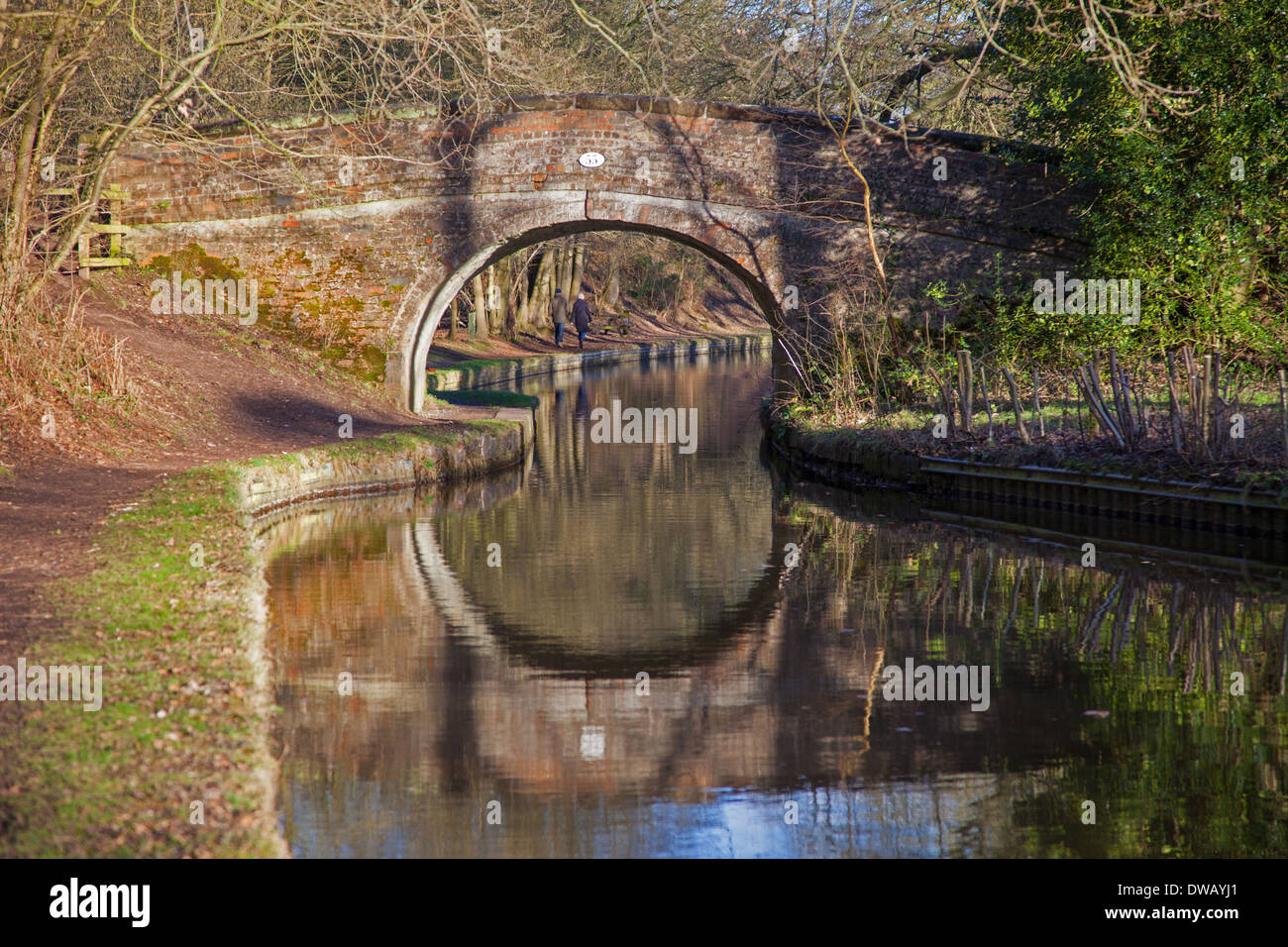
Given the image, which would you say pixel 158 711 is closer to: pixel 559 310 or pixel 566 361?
pixel 566 361

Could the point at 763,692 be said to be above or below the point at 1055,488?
below

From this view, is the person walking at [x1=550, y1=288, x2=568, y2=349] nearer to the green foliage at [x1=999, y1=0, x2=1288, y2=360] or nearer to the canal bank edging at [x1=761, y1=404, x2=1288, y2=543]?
the canal bank edging at [x1=761, y1=404, x2=1288, y2=543]

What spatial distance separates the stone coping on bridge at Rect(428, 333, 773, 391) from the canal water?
44.6ft

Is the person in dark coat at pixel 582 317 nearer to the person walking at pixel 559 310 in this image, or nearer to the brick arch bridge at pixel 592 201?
the person walking at pixel 559 310

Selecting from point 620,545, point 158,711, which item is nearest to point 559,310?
point 620,545

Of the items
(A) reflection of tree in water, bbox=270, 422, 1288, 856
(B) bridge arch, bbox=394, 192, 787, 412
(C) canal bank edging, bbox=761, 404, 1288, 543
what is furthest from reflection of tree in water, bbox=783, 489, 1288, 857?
(B) bridge arch, bbox=394, 192, 787, 412

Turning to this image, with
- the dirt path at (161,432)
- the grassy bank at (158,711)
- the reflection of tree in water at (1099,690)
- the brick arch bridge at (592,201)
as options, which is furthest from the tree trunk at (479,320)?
the grassy bank at (158,711)

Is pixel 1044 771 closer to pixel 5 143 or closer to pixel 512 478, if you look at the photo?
pixel 512 478

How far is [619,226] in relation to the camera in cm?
1823

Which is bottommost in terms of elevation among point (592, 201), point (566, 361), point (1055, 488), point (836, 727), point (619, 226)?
point (836, 727)

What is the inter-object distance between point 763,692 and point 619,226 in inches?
496

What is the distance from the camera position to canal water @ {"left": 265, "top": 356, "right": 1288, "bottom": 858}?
15.7 ft

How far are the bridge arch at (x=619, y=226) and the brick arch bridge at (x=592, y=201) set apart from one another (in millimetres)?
23
